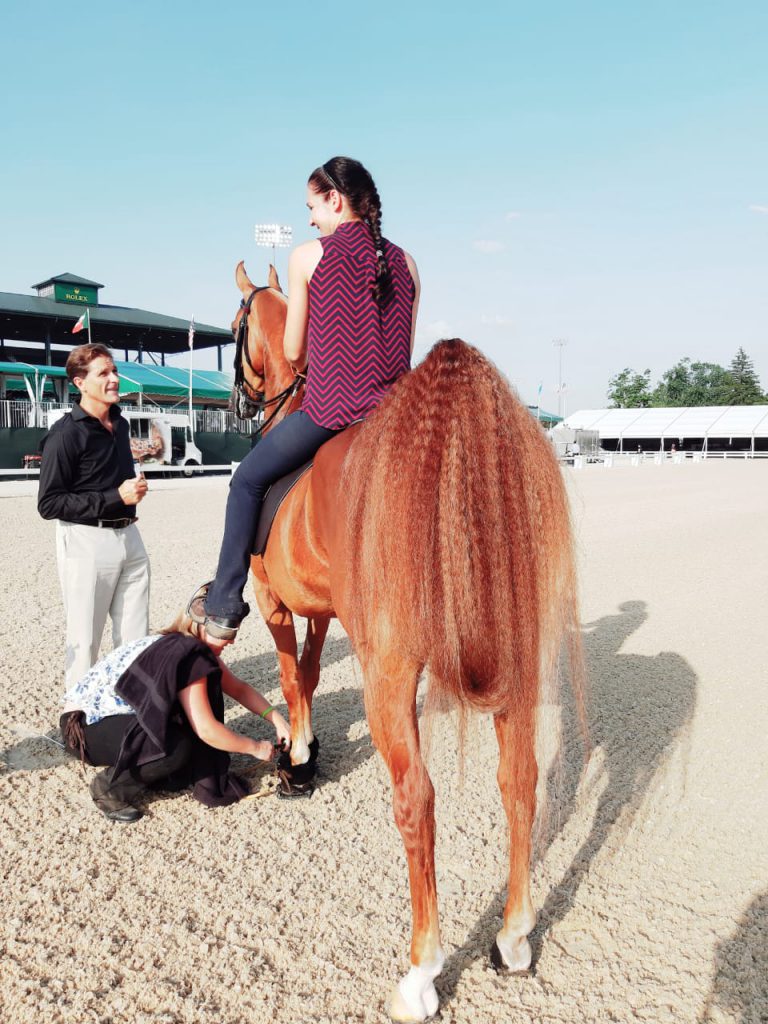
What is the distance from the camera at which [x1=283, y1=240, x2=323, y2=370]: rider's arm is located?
9.39 feet

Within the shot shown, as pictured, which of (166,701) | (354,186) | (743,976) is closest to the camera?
(743,976)

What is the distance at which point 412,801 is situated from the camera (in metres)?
2.39

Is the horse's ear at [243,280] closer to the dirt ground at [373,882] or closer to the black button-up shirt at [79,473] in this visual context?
the black button-up shirt at [79,473]

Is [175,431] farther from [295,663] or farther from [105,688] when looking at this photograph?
[105,688]

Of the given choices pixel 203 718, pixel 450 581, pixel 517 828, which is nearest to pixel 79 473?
pixel 203 718

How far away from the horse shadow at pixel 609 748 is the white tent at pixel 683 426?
62.1 metres

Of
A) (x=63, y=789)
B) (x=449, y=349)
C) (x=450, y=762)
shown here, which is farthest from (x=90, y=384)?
(x=450, y=762)

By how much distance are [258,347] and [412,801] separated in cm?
279

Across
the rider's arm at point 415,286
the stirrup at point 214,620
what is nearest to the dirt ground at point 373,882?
the stirrup at point 214,620

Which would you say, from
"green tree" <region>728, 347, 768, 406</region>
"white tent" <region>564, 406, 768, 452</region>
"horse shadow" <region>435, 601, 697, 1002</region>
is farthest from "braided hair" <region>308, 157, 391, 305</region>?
"green tree" <region>728, 347, 768, 406</region>

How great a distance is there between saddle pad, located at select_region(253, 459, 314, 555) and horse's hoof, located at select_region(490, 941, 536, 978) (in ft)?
6.16

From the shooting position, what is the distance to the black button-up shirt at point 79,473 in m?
4.18

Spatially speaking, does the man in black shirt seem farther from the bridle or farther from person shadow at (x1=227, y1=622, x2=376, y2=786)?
person shadow at (x1=227, y1=622, x2=376, y2=786)

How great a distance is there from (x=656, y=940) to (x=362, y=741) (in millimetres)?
2216
